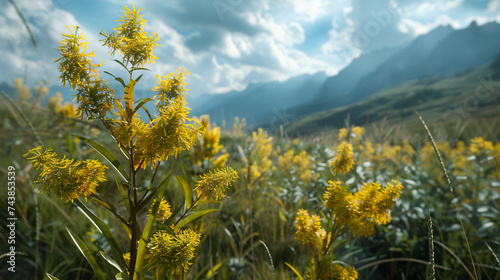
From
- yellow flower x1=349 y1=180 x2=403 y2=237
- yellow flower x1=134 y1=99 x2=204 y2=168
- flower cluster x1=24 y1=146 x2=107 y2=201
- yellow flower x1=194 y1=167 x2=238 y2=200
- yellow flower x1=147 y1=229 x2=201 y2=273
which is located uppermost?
yellow flower x1=134 y1=99 x2=204 y2=168

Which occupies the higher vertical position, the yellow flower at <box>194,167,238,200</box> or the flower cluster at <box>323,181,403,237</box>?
the yellow flower at <box>194,167,238,200</box>

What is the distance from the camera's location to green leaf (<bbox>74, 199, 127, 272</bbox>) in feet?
3.13

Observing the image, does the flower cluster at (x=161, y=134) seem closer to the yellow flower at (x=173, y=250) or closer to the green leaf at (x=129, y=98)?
the green leaf at (x=129, y=98)

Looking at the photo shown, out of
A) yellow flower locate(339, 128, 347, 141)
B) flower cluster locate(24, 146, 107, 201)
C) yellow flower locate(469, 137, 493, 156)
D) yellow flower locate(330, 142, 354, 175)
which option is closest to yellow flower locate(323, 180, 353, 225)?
yellow flower locate(330, 142, 354, 175)

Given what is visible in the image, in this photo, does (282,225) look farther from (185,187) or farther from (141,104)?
(141,104)

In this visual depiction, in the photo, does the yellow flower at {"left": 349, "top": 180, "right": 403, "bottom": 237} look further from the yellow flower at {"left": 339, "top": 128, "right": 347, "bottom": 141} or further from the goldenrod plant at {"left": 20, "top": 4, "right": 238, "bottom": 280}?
the yellow flower at {"left": 339, "top": 128, "right": 347, "bottom": 141}

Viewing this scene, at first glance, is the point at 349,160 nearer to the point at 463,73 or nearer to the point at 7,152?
the point at 7,152

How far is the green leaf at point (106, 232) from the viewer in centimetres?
95

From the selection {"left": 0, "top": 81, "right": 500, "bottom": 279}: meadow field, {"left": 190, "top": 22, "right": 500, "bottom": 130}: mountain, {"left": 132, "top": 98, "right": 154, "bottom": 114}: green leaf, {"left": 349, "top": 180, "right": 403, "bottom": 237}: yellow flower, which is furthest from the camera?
{"left": 190, "top": 22, "right": 500, "bottom": 130}: mountain

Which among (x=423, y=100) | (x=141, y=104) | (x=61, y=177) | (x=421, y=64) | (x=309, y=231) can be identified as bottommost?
(x=309, y=231)

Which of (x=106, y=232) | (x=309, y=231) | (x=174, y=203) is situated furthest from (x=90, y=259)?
(x=174, y=203)

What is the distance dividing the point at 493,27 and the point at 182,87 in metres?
246

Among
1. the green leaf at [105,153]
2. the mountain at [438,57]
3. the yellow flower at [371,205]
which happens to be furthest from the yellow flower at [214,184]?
the mountain at [438,57]

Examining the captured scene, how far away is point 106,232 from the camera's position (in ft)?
3.21
